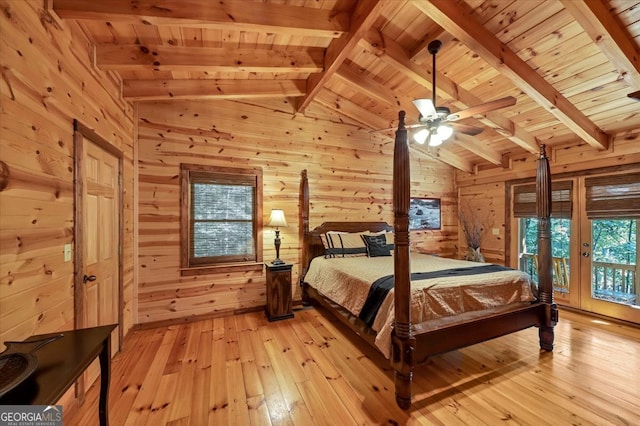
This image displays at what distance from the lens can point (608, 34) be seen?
6.62 feet

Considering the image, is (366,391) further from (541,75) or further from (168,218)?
(541,75)

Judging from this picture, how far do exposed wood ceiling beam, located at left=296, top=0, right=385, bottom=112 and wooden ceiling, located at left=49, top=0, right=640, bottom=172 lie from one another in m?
0.01

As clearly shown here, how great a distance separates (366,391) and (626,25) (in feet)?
11.9

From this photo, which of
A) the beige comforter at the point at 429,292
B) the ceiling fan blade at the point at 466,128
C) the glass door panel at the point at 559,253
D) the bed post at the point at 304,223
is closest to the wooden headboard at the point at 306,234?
the bed post at the point at 304,223

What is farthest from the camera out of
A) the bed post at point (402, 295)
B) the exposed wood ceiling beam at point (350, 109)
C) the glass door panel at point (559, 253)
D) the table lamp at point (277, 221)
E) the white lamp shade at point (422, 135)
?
the exposed wood ceiling beam at point (350, 109)

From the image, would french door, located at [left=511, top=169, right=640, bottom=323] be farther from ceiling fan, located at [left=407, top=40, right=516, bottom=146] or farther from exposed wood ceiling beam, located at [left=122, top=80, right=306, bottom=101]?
exposed wood ceiling beam, located at [left=122, top=80, right=306, bottom=101]

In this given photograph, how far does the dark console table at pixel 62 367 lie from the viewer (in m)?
0.89

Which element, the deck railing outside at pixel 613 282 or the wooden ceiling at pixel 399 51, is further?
the deck railing outside at pixel 613 282

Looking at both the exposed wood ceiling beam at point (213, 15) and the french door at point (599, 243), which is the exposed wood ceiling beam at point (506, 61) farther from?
the exposed wood ceiling beam at point (213, 15)

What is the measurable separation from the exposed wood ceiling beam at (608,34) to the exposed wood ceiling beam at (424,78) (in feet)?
3.79

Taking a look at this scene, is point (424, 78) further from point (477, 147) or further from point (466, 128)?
point (477, 147)

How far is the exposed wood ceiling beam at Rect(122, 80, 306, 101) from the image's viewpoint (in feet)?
9.84

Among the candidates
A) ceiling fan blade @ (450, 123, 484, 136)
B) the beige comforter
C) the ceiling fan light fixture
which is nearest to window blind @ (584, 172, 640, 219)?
the beige comforter

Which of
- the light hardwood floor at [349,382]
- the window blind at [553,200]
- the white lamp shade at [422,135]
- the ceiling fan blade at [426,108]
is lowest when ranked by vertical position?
the light hardwood floor at [349,382]
